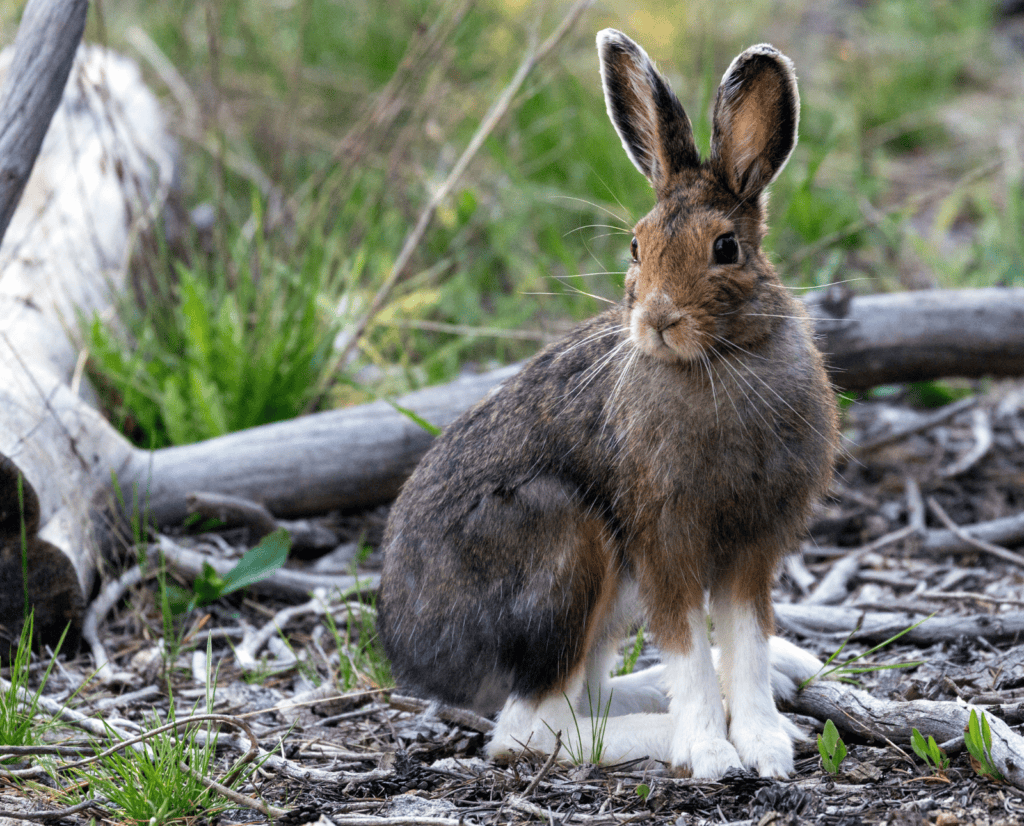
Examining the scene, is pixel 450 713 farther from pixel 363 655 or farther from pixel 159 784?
pixel 159 784

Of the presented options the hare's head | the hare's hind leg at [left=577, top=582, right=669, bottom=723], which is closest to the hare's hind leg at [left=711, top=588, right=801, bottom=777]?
the hare's hind leg at [left=577, top=582, right=669, bottom=723]

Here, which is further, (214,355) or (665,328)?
(214,355)

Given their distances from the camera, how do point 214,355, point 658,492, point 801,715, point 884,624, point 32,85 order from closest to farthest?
point 658,492 < point 32,85 < point 801,715 < point 884,624 < point 214,355

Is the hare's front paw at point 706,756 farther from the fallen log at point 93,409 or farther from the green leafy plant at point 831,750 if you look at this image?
the fallen log at point 93,409

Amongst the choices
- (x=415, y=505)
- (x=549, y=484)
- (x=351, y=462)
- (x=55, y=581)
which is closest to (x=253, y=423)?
(x=351, y=462)

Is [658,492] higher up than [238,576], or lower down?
higher up

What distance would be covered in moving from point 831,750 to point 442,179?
533 cm

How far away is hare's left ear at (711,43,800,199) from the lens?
3225mm

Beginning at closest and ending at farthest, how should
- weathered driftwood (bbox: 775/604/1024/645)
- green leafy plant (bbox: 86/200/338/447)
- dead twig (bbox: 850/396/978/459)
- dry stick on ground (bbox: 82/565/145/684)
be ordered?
1. weathered driftwood (bbox: 775/604/1024/645)
2. dry stick on ground (bbox: 82/565/145/684)
3. green leafy plant (bbox: 86/200/338/447)
4. dead twig (bbox: 850/396/978/459)

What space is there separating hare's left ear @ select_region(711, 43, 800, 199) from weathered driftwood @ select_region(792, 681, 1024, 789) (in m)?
1.65

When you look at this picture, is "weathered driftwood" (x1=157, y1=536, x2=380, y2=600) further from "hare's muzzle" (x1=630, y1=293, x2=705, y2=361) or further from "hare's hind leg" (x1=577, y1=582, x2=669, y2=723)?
"hare's muzzle" (x1=630, y1=293, x2=705, y2=361)

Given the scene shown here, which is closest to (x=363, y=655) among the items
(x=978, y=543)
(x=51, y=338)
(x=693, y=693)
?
(x=693, y=693)

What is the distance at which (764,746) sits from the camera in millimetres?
3238

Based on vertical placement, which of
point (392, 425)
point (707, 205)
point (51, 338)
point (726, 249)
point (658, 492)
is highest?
point (707, 205)
